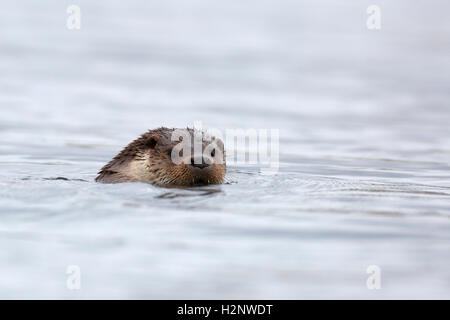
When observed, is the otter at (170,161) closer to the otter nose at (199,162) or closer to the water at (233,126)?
the otter nose at (199,162)

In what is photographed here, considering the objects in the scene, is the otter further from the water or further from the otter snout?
the water

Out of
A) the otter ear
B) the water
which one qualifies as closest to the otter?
the otter ear

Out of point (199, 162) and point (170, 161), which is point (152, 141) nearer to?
point (170, 161)

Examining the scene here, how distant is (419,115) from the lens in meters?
18.9

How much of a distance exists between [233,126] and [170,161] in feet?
22.6

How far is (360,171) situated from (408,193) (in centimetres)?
259

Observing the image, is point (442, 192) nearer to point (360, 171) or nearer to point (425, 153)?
point (360, 171)

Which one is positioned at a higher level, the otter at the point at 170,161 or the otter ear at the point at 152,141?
the otter ear at the point at 152,141

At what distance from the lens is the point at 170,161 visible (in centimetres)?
1031

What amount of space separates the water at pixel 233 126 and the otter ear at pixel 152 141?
0.63 metres

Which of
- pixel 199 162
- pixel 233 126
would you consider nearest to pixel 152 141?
pixel 199 162

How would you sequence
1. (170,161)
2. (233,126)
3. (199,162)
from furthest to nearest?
(233,126) → (170,161) → (199,162)

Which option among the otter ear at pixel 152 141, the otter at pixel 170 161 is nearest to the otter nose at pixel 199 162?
the otter at pixel 170 161

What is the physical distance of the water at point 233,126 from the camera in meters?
7.16
